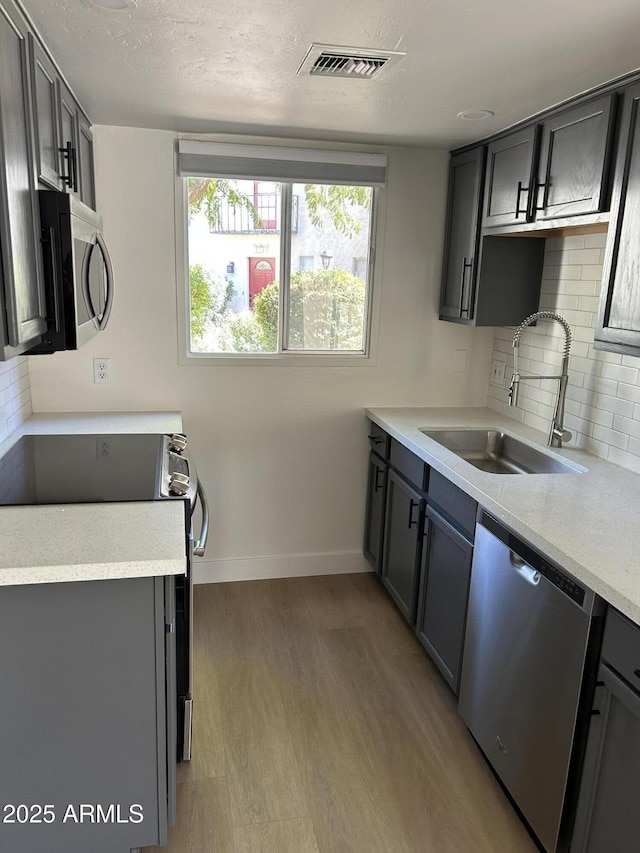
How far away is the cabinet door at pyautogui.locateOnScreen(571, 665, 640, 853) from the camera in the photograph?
141cm

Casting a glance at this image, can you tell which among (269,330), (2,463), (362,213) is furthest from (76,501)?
(362,213)

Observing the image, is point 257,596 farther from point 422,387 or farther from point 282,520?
point 422,387

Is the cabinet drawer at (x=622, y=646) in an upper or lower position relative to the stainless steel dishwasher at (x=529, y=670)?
upper

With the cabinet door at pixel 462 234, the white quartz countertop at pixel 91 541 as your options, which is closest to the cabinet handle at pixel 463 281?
the cabinet door at pixel 462 234

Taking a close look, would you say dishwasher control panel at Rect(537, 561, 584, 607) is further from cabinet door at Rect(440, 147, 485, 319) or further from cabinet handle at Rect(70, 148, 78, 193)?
cabinet handle at Rect(70, 148, 78, 193)

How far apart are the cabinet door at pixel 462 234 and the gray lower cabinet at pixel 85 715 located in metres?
2.03

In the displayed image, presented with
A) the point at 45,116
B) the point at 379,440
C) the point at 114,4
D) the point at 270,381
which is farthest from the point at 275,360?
the point at 114,4

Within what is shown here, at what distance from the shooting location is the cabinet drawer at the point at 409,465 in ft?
8.55

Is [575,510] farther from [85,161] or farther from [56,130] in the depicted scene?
[85,161]

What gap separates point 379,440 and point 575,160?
60.4 inches

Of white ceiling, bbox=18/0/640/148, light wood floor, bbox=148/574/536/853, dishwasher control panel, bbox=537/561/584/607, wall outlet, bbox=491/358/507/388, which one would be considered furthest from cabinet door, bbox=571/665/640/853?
wall outlet, bbox=491/358/507/388

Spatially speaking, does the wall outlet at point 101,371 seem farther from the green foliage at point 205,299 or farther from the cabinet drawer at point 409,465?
the cabinet drawer at point 409,465

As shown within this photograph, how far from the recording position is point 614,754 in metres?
1.48

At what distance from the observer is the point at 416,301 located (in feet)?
10.7
